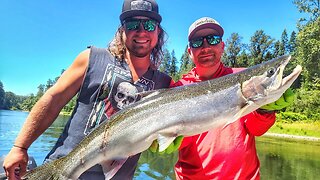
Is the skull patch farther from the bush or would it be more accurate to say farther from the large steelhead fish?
the bush

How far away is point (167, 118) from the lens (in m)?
3.67

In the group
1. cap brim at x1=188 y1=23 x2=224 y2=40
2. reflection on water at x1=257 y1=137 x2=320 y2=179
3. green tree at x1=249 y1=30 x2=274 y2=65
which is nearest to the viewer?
cap brim at x1=188 y1=23 x2=224 y2=40

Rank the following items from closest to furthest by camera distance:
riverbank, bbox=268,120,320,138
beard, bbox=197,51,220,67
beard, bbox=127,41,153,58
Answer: beard, bbox=127,41,153,58 → beard, bbox=197,51,220,67 → riverbank, bbox=268,120,320,138

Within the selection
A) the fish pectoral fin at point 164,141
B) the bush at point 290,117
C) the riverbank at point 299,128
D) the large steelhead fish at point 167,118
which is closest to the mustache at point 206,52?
the large steelhead fish at point 167,118

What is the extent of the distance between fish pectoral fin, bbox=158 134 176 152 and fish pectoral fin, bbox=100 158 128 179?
41 centimetres

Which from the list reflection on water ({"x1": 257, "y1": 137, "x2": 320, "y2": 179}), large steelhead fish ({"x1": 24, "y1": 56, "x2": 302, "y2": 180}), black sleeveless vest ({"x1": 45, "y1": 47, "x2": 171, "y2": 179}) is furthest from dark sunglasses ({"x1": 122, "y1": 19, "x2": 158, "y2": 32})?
reflection on water ({"x1": 257, "y1": 137, "x2": 320, "y2": 179})

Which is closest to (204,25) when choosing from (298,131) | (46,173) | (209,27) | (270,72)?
(209,27)

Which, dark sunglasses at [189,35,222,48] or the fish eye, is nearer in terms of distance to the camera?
the fish eye

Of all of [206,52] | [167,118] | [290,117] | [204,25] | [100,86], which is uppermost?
[204,25]

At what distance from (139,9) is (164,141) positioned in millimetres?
1652

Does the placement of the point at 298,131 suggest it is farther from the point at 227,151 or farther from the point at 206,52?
the point at 227,151

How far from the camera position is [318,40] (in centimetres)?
4400

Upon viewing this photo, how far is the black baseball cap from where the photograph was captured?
422 centimetres

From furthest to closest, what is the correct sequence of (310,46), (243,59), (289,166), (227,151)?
(243,59)
(310,46)
(289,166)
(227,151)
